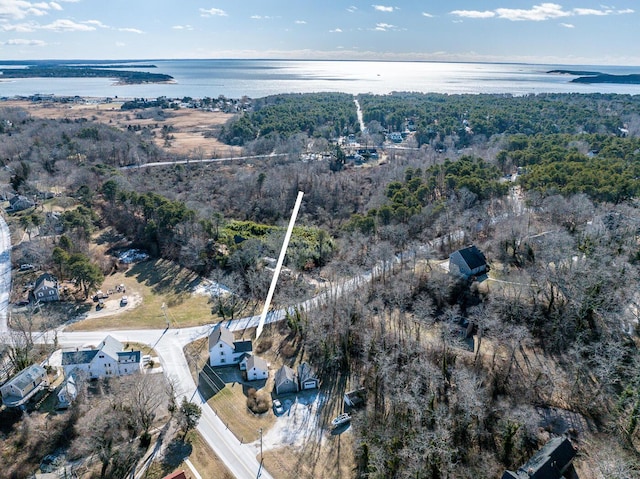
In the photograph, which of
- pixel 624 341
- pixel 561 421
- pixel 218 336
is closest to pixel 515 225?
pixel 624 341

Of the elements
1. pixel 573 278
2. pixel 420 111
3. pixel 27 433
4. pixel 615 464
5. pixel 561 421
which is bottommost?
pixel 27 433

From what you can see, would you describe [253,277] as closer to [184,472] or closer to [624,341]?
[184,472]

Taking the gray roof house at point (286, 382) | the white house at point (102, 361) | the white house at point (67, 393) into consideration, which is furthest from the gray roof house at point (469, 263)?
the white house at point (67, 393)

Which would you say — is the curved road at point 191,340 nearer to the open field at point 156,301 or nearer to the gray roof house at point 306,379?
the open field at point 156,301

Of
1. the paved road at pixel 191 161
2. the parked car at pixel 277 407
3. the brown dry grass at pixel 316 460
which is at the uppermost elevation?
the paved road at pixel 191 161

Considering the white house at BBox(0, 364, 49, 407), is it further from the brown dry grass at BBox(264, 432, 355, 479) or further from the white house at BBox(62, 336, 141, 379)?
the brown dry grass at BBox(264, 432, 355, 479)

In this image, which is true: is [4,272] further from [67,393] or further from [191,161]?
[191,161]

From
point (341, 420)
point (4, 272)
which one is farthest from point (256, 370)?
point (4, 272)
